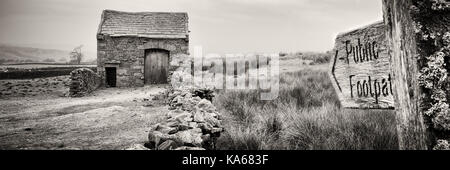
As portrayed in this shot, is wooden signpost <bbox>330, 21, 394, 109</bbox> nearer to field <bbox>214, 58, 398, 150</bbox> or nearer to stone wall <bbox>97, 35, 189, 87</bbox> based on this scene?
field <bbox>214, 58, 398, 150</bbox>

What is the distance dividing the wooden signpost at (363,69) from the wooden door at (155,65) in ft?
46.0

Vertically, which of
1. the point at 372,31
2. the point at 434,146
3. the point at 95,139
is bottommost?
the point at 95,139

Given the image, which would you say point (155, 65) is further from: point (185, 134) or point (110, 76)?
point (185, 134)

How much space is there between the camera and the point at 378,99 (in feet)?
5.60

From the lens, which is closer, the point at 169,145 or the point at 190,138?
the point at 169,145

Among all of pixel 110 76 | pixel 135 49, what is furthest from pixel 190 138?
pixel 110 76

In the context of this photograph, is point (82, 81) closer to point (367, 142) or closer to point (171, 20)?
point (171, 20)

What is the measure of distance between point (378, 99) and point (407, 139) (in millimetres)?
440

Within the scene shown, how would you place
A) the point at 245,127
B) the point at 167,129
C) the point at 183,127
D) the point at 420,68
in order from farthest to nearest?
1. the point at 245,127
2. the point at 183,127
3. the point at 167,129
4. the point at 420,68

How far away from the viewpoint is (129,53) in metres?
15.0

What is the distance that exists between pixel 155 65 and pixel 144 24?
8.86 ft

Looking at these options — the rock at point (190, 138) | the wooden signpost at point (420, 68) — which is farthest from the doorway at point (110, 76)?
the wooden signpost at point (420, 68)

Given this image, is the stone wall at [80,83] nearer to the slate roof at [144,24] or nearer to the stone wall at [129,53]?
the stone wall at [129,53]
